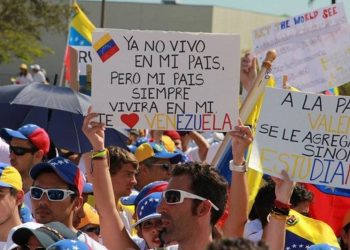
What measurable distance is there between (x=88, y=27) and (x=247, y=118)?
21.4ft

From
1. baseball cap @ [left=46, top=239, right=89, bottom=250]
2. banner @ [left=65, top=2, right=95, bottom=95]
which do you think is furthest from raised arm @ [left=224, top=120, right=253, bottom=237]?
banner @ [left=65, top=2, right=95, bottom=95]

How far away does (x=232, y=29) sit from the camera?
54.9m

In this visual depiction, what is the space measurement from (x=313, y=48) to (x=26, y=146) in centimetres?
335

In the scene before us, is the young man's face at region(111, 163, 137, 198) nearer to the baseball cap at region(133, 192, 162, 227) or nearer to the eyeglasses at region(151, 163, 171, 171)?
the eyeglasses at region(151, 163, 171, 171)

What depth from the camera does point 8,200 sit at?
5910 mm

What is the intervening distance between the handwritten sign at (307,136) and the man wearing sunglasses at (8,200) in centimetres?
129

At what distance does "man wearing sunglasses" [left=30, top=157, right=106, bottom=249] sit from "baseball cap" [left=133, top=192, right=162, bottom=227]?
35 cm

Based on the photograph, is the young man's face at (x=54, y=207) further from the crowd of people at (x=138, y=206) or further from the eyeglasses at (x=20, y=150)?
the eyeglasses at (x=20, y=150)

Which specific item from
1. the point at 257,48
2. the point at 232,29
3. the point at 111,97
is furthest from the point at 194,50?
the point at 232,29

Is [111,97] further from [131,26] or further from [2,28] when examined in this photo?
[131,26]

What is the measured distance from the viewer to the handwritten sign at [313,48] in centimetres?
992

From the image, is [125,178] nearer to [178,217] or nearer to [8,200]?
[8,200]

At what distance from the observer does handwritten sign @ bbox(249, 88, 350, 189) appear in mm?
5840

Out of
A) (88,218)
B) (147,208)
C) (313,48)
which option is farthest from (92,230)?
(313,48)
